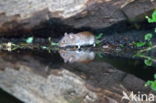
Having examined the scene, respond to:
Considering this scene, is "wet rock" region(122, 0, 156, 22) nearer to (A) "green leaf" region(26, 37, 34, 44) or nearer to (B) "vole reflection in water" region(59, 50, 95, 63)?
(B) "vole reflection in water" region(59, 50, 95, 63)

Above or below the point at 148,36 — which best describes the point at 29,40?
below

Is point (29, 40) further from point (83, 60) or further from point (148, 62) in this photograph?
point (148, 62)

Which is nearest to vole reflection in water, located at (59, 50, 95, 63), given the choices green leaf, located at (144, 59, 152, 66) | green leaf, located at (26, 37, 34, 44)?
green leaf, located at (144, 59, 152, 66)

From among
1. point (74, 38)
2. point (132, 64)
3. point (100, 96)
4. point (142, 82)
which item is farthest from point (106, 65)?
point (74, 38)

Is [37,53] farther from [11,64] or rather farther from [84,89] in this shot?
[84,89]

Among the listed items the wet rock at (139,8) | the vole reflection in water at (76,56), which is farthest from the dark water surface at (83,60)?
the wet rock at (139,8)

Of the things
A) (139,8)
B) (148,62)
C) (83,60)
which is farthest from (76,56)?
(139,8)

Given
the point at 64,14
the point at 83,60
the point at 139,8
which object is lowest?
the point at 83,60

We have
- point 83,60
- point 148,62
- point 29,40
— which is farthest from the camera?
point 29,40
